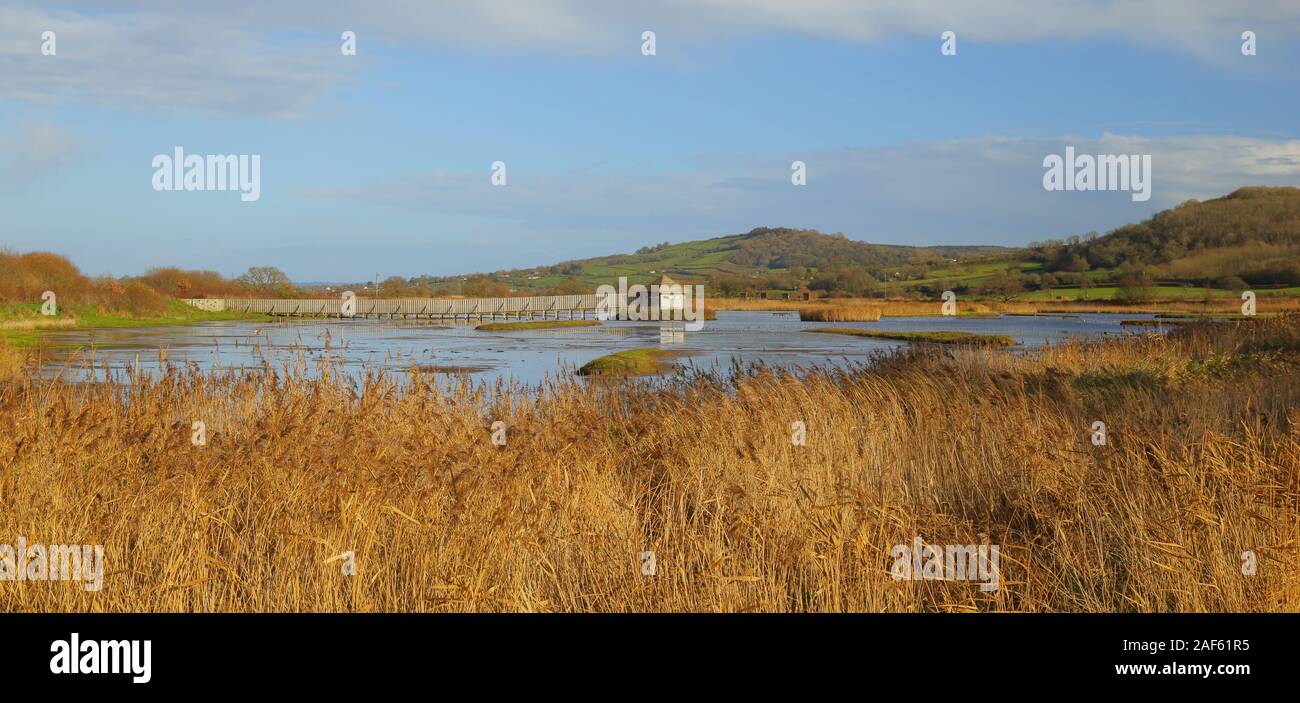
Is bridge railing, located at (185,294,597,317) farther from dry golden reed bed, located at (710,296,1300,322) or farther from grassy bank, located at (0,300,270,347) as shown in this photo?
dry golden reed bed, located at (710,296,1300,322)

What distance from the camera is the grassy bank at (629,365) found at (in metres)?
24.8

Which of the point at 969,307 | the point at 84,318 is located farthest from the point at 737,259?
the point at 84,318

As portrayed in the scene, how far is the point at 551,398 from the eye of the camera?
12836 millimetres

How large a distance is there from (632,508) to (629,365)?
1996cm

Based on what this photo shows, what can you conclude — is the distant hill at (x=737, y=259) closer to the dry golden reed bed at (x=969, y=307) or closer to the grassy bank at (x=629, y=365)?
the dry golden reed bed at (x=969, y=307)

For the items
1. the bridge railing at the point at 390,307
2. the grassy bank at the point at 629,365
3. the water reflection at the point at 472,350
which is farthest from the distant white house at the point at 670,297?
the grassy bank at the point at 629,365

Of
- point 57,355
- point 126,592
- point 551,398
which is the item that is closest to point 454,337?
point 57,355

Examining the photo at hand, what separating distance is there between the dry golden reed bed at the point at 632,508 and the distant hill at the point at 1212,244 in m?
76.9

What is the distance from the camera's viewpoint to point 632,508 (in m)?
6.34

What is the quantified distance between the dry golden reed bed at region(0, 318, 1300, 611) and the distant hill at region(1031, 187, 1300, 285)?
7690 cm

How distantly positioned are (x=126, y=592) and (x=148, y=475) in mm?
2237

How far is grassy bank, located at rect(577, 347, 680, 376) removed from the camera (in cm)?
2481

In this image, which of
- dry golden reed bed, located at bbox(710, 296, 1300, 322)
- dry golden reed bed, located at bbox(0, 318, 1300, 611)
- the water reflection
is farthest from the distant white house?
dry golden reed bed, located at bbox(0, 318, 1300, 611)
